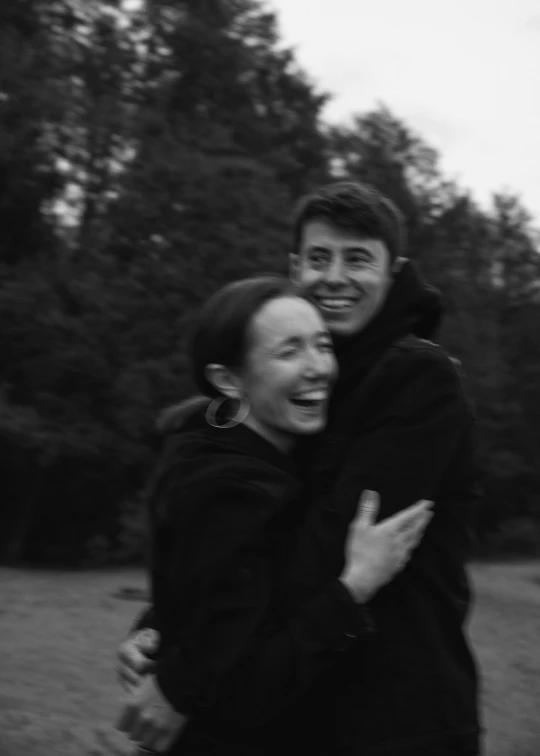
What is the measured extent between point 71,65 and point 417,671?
23.8 metres

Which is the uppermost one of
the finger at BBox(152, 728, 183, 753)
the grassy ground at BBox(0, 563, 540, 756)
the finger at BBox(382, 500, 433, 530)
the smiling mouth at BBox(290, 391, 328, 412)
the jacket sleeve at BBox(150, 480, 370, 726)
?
the smiling mouth at BBox(290, 391, 328, 412)

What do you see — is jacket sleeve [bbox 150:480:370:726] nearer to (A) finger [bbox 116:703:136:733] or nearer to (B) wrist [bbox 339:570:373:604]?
(B) wrist [bbox 339:570:373:604]

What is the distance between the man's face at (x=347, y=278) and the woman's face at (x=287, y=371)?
Answer: 15cm

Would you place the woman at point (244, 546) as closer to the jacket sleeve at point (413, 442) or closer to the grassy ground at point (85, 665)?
the jacket sleeve at point (413, 442)

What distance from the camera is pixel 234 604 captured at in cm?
184

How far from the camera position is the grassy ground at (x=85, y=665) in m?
5.71

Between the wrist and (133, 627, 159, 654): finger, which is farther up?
the wrist

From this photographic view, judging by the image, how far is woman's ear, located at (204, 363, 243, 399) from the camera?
6.83ft

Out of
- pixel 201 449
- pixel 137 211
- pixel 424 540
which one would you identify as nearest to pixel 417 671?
pixel 424 540

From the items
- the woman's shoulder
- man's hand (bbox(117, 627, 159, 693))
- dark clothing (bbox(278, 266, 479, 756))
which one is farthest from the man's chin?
man's hand (bbox(117, 627, 159, 693))

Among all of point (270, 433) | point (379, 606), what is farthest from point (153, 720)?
point (270, 433)

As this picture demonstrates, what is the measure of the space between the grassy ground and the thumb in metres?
3.88

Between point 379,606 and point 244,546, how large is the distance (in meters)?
0.29

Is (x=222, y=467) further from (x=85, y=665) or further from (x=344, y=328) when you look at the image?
(x=85, y=665)
